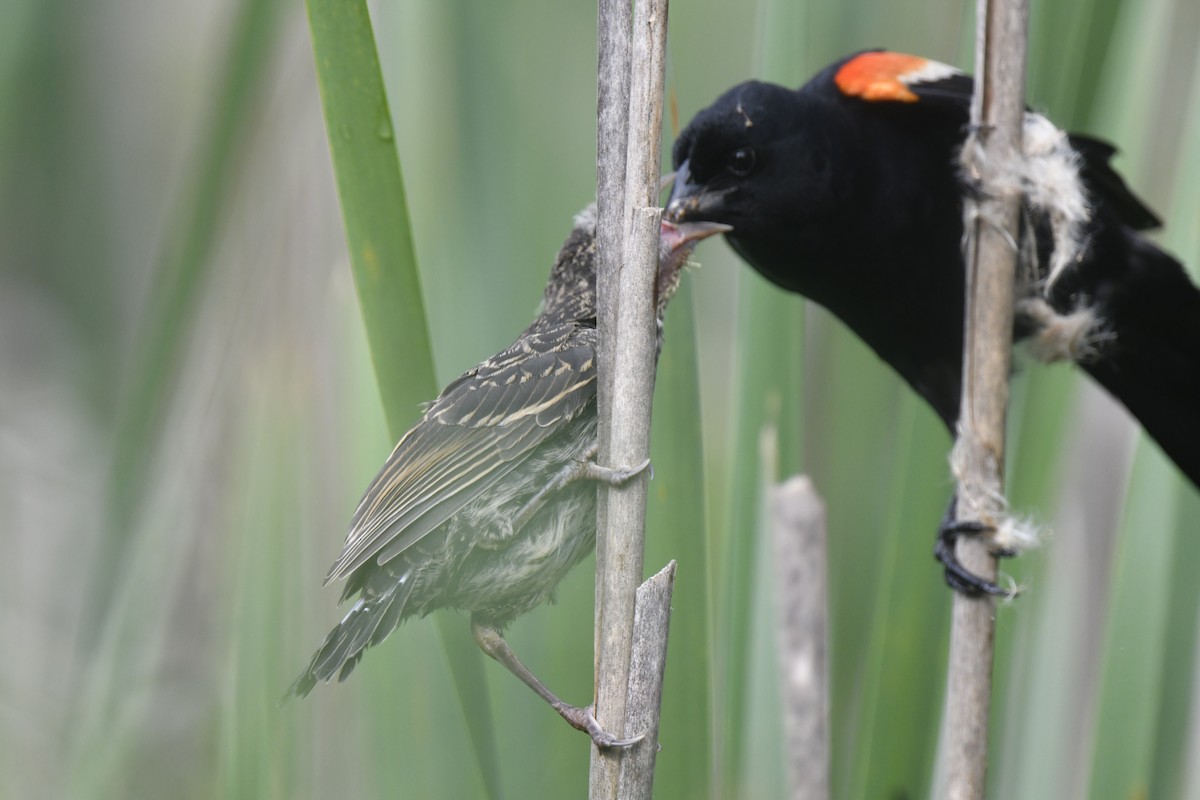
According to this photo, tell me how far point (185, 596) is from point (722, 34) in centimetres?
175

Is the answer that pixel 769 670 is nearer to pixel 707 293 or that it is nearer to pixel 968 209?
pixel 968 209

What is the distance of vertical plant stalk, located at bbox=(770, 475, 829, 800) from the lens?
5.59 ft

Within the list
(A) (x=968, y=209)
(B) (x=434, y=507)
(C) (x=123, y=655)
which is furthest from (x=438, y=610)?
(A) (x=968, y=209)

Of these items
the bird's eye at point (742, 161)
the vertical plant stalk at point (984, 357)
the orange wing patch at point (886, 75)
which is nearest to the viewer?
the vertical plant stalk at point (984, 357)

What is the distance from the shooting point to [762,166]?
2.03m

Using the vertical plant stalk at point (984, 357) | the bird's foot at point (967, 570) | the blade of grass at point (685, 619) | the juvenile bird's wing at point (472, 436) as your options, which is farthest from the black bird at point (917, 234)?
the juvenile bird's wing at point (472, 436)

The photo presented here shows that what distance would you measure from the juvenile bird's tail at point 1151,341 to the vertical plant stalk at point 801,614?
0.90 metres

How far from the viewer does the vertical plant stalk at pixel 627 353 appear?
1065 mm

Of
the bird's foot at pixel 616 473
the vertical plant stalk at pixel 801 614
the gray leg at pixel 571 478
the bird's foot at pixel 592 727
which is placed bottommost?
the vertical plant stalk at pixel 801 614

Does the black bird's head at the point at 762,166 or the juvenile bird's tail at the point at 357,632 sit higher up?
the black bird's head at the point at 762,166

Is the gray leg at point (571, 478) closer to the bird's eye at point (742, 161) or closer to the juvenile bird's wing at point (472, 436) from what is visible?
the juvenile bird's wing at point (472, 436)

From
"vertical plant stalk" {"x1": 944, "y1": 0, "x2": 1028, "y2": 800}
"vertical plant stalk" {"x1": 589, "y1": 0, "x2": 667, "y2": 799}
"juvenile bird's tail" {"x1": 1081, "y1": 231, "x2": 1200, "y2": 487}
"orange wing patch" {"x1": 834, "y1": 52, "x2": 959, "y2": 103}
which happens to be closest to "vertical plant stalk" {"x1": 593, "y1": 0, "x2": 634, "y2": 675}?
"vertical plant stalk" {"x1": 589, "y1": 0, "x2": 667, "y2": 799}

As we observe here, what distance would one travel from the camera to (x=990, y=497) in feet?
5.56

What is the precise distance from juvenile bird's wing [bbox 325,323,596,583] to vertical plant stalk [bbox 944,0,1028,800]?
672 millimetres
